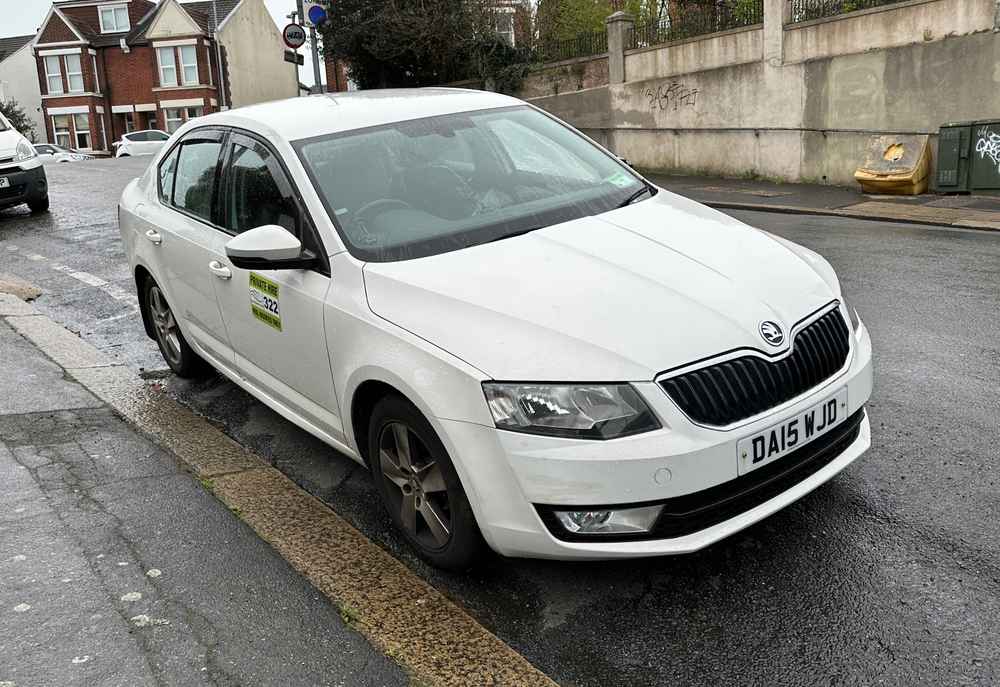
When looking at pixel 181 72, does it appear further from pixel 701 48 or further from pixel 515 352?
pixel 515 352

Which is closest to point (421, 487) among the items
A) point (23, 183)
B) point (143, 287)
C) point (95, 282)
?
point (143, 287)

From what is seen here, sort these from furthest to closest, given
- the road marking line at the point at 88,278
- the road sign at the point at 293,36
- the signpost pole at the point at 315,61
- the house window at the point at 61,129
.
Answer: the house window at the point at 61,129 → the road sign at the point at 293,36 → the signpost pole at the point at 315,61 → the road marking line at the point at 88,278

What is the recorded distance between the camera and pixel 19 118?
53.9m

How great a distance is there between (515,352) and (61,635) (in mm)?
1770

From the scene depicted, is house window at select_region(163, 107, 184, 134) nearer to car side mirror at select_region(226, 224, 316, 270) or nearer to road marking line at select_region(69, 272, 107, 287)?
road marking line at select_region(69, 272, 107, 287)

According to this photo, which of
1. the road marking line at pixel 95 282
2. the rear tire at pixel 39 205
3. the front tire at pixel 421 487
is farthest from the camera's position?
the rear tire at pixel 39 205

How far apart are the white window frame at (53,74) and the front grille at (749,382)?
2231 inches

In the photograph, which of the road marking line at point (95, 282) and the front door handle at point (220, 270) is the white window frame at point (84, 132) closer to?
the road marking line at point (95, 282)

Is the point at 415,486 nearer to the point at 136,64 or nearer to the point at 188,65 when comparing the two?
the point at 188,65

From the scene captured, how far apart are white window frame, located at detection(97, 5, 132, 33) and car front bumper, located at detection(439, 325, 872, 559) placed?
2221 inches

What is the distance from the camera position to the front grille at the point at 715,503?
3004mm

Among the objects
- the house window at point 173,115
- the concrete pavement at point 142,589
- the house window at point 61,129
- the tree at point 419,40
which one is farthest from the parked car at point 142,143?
the concrete pavement at point 142,589

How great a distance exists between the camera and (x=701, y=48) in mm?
17125

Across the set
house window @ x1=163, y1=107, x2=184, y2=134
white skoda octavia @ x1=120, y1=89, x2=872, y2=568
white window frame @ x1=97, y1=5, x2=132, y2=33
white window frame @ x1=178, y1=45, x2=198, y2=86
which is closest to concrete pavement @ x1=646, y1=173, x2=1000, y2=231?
white skoda octavia @ x1=120, y1=89, x2=872, y2=568
